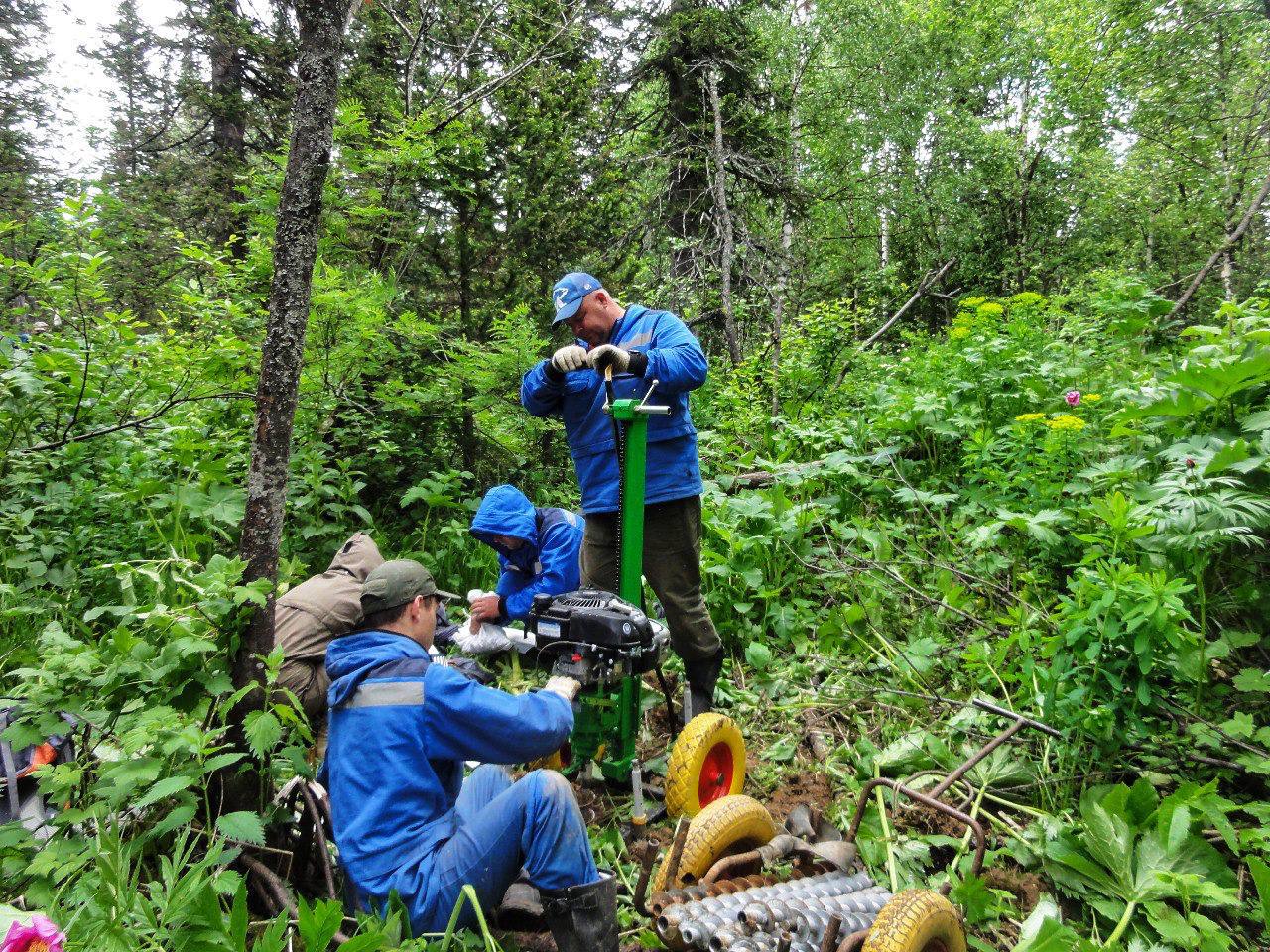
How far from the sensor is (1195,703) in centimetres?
255

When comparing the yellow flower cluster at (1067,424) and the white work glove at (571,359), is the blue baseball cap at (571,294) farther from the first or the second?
the yellow flower cluster at (1067,424)

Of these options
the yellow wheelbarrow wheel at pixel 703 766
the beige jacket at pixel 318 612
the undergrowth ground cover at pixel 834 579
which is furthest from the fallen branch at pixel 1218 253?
the beige jacket at pixel 318 612

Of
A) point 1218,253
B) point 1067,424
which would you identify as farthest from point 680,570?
point 1218,253

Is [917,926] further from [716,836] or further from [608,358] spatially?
[608,358]

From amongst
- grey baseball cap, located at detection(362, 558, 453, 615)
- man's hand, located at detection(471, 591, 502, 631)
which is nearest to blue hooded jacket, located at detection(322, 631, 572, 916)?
grey baseball cap, located at detection(362, 558, 453, 615)

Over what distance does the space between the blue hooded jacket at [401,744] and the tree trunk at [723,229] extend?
6240mm

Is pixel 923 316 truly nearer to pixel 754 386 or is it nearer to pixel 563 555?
pixel 754 386

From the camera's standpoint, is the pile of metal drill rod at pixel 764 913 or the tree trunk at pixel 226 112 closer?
the pile of metal drill rod at pixel 764 913

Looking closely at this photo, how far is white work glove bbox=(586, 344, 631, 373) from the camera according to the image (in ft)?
9.30

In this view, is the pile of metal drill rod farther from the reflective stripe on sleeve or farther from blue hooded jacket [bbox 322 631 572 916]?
the reflective stripe on sleeve

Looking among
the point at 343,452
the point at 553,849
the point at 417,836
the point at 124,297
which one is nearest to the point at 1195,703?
the point at 553,849

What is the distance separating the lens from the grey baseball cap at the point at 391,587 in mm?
2283

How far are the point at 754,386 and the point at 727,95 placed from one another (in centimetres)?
370

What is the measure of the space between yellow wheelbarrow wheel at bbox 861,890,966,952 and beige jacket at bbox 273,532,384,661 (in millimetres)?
2561
